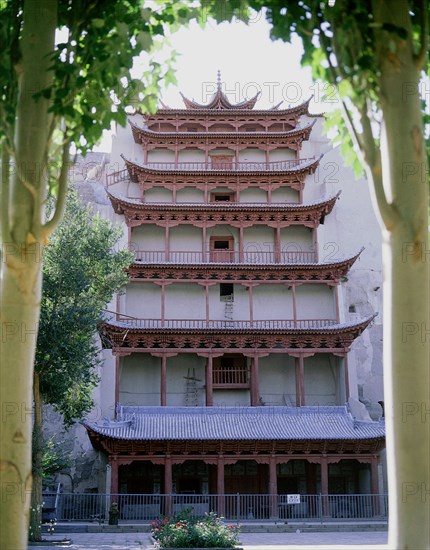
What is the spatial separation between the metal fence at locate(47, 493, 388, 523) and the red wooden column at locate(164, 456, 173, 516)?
4 centimetres

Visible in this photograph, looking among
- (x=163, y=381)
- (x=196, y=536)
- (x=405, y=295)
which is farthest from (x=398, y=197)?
(x=163, y=381)

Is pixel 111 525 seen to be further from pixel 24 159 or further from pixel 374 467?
pixel 24 159

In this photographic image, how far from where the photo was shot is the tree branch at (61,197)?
5449 millimetres

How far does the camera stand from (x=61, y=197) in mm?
5730

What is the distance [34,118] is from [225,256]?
2934 centimetres

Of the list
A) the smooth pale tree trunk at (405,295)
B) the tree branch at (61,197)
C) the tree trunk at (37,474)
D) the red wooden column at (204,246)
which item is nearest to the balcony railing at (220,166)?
the red wooden column at (204,246)

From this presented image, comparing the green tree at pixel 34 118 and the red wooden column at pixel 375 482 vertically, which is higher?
the green tree at pixel 34 118

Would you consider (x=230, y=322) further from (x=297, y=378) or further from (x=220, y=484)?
(x=220, y=484)

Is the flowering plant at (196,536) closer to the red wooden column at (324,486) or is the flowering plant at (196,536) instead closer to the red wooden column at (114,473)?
the red wooden column at (114,473)

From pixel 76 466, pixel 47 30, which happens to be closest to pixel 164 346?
pixel 76 466

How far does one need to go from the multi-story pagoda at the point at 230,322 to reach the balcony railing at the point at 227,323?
9cm

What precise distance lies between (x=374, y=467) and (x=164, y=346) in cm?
990

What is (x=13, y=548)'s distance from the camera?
15.8ft

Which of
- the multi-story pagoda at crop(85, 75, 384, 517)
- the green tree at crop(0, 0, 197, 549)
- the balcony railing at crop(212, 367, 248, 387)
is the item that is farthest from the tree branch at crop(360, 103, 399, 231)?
the balcony railing at crop(212, 367, 248, 387)
